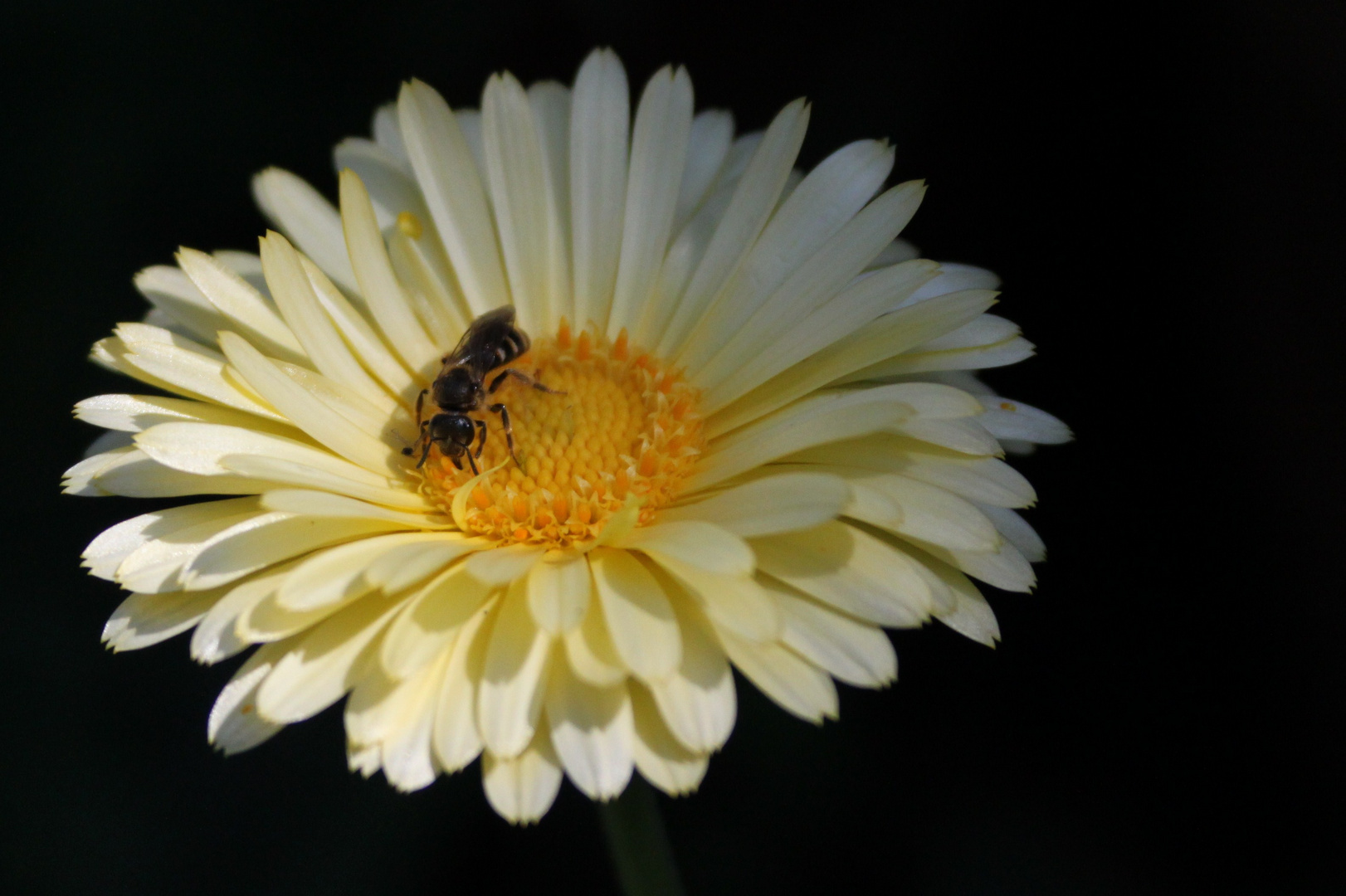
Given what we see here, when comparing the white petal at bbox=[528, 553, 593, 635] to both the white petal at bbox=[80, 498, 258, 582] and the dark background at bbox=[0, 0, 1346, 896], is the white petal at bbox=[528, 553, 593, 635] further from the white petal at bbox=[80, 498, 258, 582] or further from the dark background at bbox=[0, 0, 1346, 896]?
the dark background at bbox=[0, 0, 1346, 896]

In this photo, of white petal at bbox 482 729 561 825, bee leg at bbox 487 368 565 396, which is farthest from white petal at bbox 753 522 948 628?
bee leg at bbox 487 368 565 396

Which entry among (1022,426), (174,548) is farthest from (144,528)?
(1022,426)

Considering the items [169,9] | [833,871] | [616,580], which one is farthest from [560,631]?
[169,9]

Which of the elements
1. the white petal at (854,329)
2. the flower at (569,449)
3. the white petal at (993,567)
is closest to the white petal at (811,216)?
the flower at (569,449)

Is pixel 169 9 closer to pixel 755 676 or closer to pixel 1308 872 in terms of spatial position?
pixel 755 676

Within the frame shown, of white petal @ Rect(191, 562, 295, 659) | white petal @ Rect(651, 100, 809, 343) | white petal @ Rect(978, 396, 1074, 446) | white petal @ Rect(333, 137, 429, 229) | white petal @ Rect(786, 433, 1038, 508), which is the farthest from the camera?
white petal @ Rect(333, 137, 429, 229)
